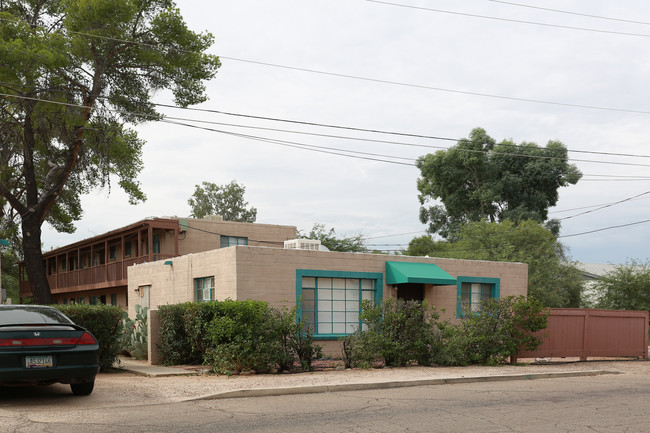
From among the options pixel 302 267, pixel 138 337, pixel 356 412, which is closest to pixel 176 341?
pixel 138 337

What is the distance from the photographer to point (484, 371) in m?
15.5

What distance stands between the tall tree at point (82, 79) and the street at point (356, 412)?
1731 cm

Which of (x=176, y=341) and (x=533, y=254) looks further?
(x=533, y=254)

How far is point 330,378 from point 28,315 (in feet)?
19.4

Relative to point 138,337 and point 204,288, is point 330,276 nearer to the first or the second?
point 204,288

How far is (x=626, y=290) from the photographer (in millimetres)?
35156

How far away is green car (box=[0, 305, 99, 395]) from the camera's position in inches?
376

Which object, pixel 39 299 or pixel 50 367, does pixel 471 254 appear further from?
pixel 50 367

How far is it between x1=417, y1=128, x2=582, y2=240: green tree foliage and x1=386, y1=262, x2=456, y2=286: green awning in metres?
34.7

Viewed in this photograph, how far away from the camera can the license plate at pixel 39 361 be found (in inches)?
379

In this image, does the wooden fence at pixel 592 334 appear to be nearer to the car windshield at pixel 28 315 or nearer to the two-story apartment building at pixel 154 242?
the car windshield at pixel 28 315

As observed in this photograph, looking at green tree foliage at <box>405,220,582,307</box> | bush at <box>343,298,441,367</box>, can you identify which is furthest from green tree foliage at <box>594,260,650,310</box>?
bush at <box>343,298,441,367</box>

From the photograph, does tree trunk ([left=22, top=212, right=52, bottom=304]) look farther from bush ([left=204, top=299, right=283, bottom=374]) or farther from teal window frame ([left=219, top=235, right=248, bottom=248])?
bush ([left=204, top=299, right=283, bottom=374])

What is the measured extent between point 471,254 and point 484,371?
1217 inches
